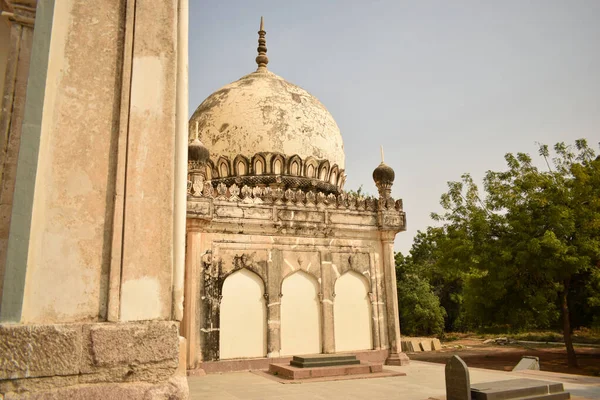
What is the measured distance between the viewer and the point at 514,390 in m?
5.45

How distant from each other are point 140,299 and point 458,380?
4413 millimetres

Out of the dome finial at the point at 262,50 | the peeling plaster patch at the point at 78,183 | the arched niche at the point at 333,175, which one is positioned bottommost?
the peeling plaster patch at the point at 78,183

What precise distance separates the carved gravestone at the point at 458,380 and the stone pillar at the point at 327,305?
169 inches

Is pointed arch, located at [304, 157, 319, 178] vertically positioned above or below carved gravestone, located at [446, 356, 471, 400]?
above

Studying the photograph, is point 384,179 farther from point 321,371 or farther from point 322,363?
point 321,371

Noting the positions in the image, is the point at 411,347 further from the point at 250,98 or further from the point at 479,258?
the point at 250,98

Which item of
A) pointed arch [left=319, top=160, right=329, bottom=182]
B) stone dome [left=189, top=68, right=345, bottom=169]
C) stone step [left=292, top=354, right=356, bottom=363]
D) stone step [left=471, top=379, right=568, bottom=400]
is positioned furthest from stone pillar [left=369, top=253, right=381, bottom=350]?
stone step [left=471, top=379, right=568, bottom=400]

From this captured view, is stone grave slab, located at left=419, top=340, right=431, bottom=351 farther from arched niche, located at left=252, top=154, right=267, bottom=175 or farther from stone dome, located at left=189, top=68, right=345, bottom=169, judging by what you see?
arched niche, located at left=252, top=154, right=267, bottom=175

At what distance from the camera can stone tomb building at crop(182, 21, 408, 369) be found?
896cm

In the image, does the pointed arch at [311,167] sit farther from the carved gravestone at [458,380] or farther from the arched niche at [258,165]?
the carved gravestone at [458,380]

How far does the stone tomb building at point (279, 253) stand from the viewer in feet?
29.4

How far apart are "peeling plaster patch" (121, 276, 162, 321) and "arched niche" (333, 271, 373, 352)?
25.7 feet

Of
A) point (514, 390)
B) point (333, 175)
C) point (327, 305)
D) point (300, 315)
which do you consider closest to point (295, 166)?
point (333, 175)

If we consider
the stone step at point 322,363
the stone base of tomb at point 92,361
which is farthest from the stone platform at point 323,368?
the stone base of tomb at point 92,361
